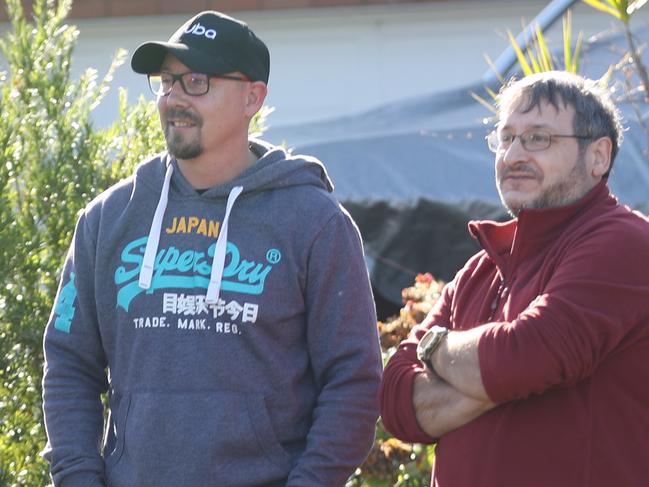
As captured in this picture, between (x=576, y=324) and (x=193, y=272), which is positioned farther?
(x=193, y=272)

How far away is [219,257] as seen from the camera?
340cm

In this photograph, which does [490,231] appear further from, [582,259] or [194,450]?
[194,450]

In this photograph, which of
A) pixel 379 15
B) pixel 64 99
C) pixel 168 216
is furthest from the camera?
pixel 379 15

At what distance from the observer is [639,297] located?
285 cm

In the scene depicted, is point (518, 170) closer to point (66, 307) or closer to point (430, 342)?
point (430, 342)

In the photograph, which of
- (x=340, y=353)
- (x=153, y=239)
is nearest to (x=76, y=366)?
(x=153, y=239)

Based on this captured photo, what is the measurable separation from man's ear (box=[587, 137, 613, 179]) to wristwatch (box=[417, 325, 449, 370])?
0.54m

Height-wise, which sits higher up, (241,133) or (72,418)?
(241,133)

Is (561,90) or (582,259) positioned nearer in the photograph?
(582,259)

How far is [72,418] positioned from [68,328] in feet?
0.85

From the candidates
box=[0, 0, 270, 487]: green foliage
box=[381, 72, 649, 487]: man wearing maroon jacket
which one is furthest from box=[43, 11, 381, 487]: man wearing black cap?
box=[0, 0, 270, 487]: green foliage

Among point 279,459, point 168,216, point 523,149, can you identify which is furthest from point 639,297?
point 168,216

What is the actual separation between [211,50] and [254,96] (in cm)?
21

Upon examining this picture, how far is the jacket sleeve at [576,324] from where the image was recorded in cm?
282
